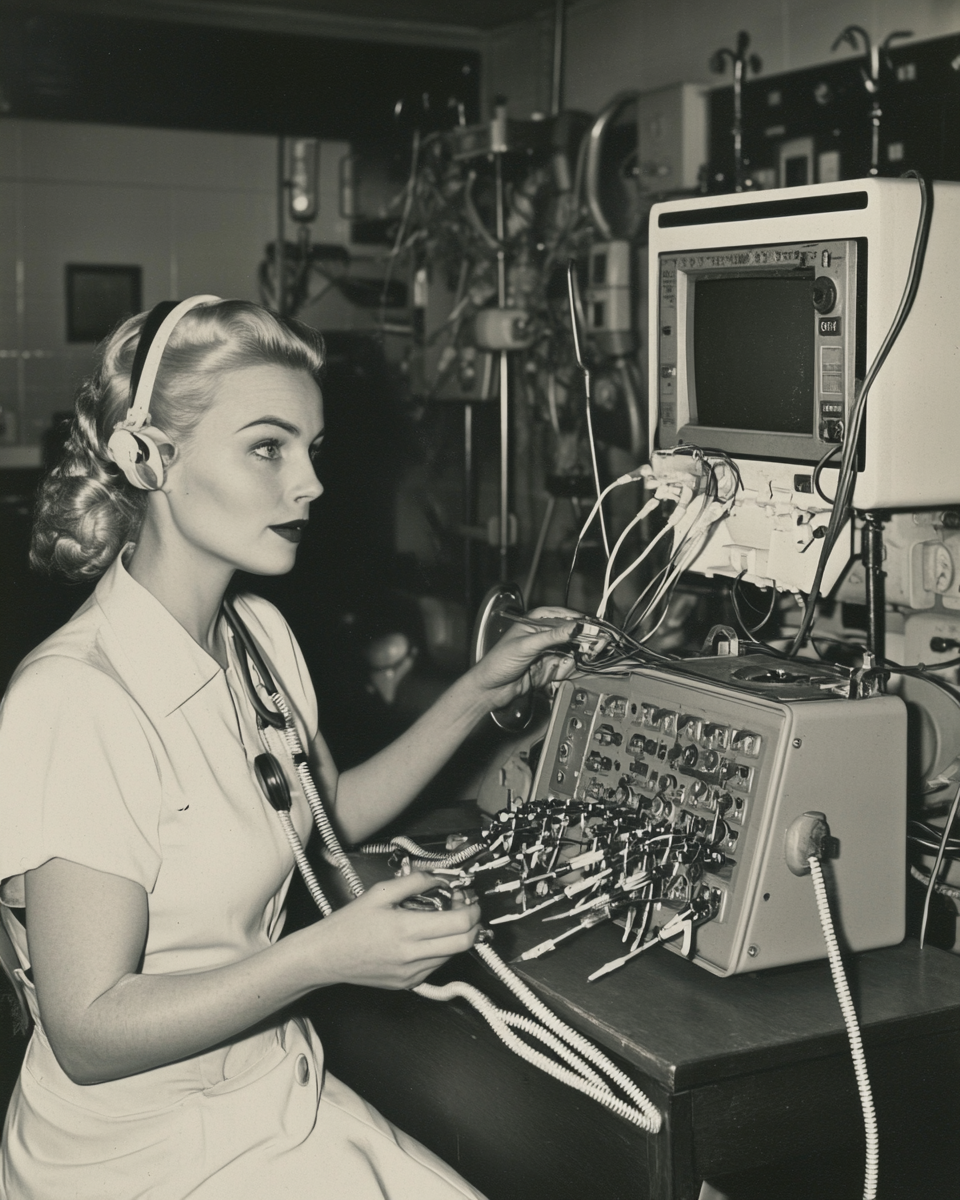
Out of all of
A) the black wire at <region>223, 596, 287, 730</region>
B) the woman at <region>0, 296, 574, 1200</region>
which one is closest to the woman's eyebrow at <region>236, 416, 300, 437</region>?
the woman at <region>0, 296, 574, 1200</region>

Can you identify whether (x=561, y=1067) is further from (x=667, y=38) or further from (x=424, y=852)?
(x=667, y=38)

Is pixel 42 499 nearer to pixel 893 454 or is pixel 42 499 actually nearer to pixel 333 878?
pixel 333 878

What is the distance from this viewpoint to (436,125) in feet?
19.2

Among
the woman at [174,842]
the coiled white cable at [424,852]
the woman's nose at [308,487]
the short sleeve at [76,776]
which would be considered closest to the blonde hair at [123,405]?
the woman at [174,842]

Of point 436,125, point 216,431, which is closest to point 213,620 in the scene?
point 216,431

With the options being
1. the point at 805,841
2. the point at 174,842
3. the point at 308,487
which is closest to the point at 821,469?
the point at 805,841

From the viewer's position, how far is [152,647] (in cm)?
141

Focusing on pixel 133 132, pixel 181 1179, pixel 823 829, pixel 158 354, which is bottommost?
pixel 181 1179

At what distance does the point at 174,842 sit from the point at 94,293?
508cm

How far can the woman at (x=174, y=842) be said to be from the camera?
1.19m

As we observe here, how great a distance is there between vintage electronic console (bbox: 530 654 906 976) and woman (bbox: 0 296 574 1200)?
0.97 ft

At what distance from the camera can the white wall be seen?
3854mm

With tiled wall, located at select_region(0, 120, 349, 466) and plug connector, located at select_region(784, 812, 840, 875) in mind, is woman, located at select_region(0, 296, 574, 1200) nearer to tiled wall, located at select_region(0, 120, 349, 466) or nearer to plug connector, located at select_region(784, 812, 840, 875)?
plug connector, located at select_region(784, 812, 840, 875)

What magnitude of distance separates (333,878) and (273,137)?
5.05m
